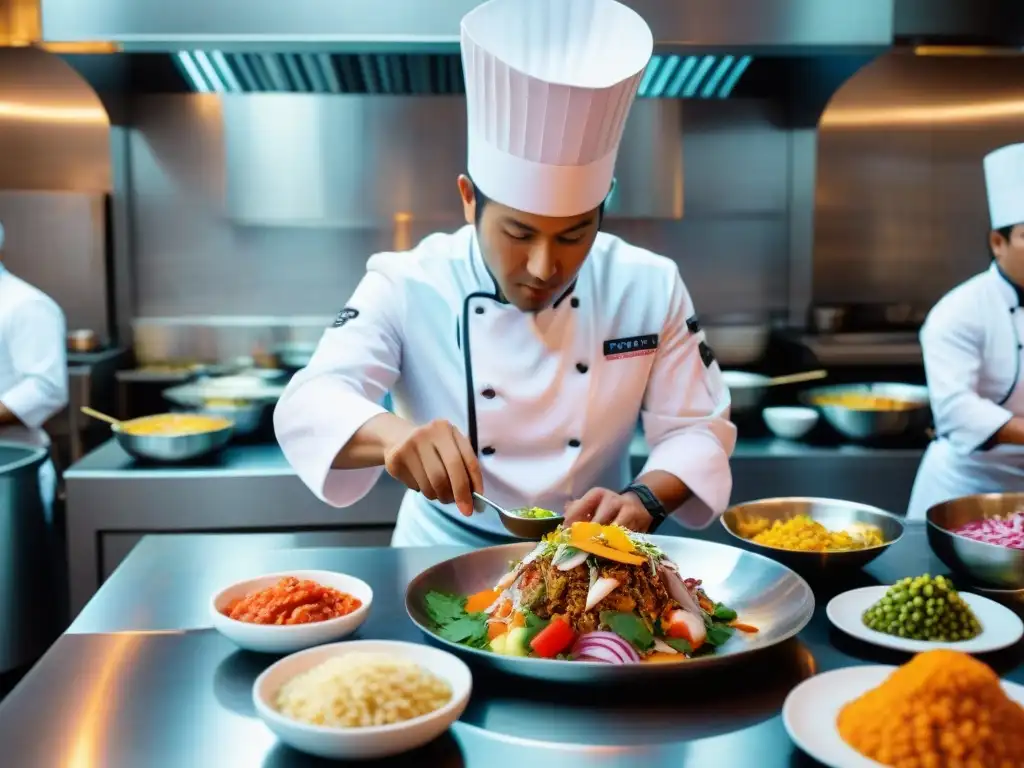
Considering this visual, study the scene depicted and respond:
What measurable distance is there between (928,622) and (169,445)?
9.18 ft

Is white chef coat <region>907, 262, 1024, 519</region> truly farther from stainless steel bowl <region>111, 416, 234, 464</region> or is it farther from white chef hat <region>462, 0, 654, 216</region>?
stainless steel bowl <region>111, 416, 234, 464</region>

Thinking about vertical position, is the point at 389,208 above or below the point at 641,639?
above

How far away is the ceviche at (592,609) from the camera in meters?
1.44

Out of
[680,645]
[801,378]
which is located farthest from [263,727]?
[801,378]

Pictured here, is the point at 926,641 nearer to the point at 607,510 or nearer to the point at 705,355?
the point at 607,510

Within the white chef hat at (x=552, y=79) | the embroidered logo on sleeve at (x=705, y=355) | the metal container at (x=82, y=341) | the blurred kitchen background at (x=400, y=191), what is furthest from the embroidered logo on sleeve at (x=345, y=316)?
the metal container at (x=82, y=341)

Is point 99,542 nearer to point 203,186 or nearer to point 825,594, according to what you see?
point 203,186

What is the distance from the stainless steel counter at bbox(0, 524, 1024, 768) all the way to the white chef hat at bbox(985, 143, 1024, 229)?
207cm

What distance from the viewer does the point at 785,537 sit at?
6.42 ft

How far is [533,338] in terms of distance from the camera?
2.38 m

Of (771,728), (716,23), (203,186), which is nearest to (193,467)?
(203,186)

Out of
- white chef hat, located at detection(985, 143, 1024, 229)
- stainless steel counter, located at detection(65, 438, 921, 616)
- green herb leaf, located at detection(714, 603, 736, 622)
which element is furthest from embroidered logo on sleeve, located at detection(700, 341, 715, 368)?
white chef hat, located at detection(985, 143, 1024, 229)

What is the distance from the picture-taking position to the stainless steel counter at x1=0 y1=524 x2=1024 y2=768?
1.21 metres

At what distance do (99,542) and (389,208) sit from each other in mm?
2009
